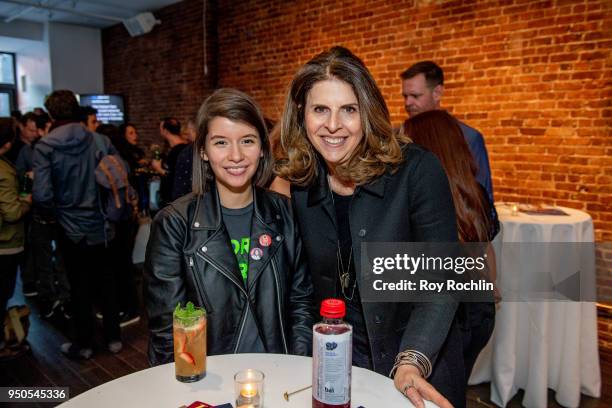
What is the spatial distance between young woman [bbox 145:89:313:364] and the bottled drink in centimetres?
55

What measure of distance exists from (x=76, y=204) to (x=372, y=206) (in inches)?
95.7

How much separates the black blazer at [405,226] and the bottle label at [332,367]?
1.03 ft

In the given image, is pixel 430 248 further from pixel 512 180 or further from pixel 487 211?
pixel 512 180

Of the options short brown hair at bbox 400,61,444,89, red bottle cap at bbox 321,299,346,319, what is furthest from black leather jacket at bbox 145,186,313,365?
short brown hair at bbox 400,61,444,89

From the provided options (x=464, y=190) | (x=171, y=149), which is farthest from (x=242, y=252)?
(x=171, y=149)

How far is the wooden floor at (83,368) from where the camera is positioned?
2.69 m

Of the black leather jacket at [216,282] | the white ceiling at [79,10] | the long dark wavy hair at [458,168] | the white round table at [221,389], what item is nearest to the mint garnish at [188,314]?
the white round table at [221,389]

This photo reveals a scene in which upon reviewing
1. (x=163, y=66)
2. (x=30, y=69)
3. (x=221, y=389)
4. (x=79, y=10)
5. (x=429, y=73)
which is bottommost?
(x=221, y=389)

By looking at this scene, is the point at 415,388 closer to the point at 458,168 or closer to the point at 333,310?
the point at 333,310

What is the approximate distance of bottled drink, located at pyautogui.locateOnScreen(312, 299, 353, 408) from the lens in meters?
0.91

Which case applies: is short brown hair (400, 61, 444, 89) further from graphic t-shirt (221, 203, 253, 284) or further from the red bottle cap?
the red bottle cap

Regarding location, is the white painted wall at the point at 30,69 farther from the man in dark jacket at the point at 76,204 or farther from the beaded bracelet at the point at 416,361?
the beaded bracelet at the point at 416,361

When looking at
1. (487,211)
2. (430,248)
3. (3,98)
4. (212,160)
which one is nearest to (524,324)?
(487,211)

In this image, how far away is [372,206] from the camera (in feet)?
4.31
